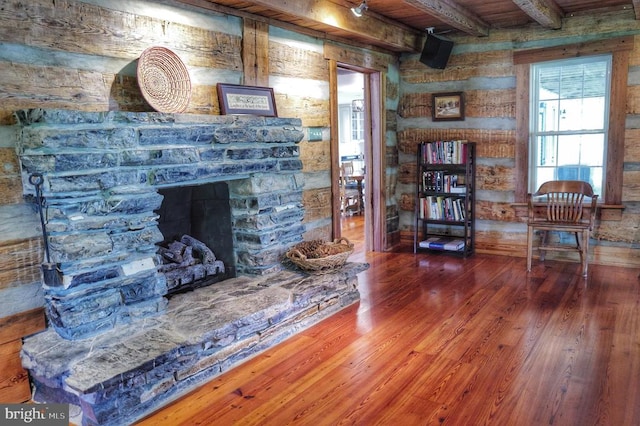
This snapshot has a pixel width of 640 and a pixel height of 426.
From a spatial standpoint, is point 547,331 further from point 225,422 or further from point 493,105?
point 493,105

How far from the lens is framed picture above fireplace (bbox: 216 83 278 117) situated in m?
3.55

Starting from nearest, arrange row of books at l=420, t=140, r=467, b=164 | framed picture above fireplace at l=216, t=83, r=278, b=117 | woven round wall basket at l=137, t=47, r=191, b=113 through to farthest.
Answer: woven round wall basket at l=137, t=47, r=191, b=113 → framed picture above fireplace at l=216, t=83, r=278, b=117 → row of books at l=420, t=140, r=467, b=164

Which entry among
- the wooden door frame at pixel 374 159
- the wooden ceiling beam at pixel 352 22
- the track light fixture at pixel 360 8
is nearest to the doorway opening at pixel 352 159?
the wooden door frame at pixel 374 159

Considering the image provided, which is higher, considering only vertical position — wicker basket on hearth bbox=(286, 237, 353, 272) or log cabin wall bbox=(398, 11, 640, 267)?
log cabin wall bbox=(398, 11, 640, 267)

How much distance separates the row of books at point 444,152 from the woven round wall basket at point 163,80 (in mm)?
2948

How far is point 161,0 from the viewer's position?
3158 millimetres

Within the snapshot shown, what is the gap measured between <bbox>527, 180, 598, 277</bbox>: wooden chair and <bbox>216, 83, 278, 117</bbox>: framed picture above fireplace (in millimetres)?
2589

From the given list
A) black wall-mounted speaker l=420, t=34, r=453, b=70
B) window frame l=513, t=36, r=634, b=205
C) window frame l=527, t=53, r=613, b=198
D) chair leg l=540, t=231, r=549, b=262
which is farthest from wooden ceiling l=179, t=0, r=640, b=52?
chair leg l=540, t=231, r=549, b=262

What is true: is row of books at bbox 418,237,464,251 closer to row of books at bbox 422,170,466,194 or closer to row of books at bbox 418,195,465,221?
row of books at bbox 418,195,465,221

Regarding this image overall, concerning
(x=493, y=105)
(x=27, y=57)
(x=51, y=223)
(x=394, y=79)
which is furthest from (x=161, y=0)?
(x=493, y=105)

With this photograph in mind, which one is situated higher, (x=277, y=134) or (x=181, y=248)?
(x=277, y=134)

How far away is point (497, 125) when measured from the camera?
5.23 metres

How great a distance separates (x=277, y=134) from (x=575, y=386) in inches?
95.2

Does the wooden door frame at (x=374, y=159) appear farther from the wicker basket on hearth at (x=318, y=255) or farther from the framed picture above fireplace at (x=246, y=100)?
the wicker basket on hearth at (x=318, y=255)
